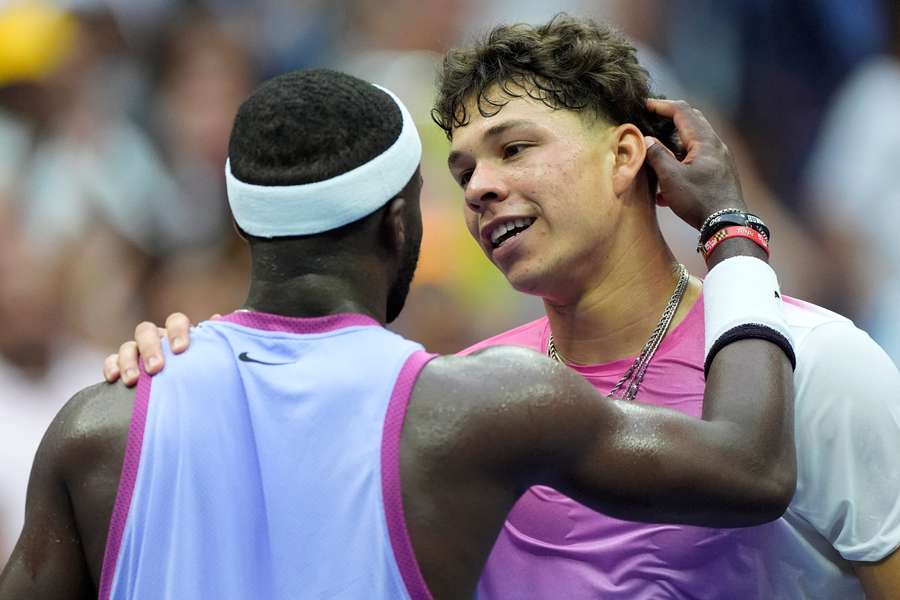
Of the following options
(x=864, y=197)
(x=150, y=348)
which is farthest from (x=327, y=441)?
(x=864, y=197)

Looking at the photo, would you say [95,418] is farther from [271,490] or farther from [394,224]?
[394,224]

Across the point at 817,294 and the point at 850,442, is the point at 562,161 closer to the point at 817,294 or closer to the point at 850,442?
the point at 850,442

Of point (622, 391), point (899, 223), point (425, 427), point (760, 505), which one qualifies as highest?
point (425, 427)

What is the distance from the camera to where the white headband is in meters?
2.15

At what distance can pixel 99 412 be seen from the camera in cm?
212

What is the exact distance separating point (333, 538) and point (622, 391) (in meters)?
1.07

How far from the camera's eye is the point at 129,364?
2.21 m

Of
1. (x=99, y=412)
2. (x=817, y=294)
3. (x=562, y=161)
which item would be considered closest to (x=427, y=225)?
(x=817, y=294)

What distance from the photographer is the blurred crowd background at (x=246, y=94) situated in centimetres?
569

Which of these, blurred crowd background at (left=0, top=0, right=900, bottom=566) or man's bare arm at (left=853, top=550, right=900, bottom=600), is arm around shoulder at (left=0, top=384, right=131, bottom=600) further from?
blurred crowd background at (left=0, top=0, right=900, bottom=566)

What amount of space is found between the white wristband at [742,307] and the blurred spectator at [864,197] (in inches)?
137

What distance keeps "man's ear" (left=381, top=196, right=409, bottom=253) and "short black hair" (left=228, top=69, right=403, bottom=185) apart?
11 centimetres

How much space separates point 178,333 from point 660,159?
1.31 metres

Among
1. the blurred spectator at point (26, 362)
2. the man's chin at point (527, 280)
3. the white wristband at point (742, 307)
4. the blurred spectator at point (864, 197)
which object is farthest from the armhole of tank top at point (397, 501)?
the blurred spectator at point (864, 197)
